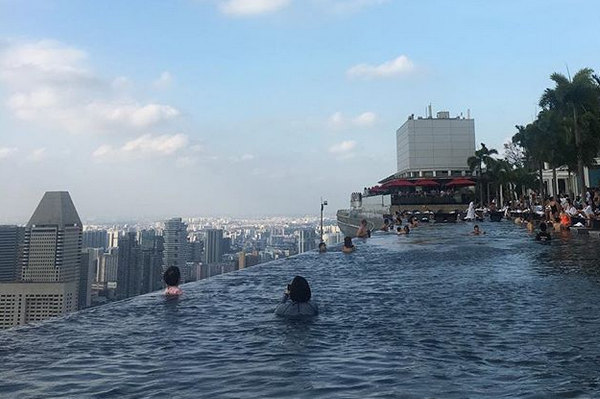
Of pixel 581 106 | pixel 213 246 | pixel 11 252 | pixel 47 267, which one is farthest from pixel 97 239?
pixel 581 106

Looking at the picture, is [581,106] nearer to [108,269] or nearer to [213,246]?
[213,246]

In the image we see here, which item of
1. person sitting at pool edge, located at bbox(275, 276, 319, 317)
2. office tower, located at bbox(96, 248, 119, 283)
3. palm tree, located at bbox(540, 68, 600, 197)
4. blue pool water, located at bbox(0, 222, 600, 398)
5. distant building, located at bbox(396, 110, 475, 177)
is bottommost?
office tower, located at bbox(96, 248, 119, 283)

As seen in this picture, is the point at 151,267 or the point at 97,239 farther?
the point at 97,239

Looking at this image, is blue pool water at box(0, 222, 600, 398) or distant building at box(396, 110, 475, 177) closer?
blue pool water at box(0, 222, 600, 398)

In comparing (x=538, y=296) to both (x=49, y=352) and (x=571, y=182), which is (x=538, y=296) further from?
(x=571, y=182)

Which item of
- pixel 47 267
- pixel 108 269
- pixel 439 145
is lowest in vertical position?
pixel 108 269

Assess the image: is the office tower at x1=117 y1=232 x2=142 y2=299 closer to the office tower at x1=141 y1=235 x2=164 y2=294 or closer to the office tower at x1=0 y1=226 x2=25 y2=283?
the office tower at x1=141 y1=235 x2=164 y2=294

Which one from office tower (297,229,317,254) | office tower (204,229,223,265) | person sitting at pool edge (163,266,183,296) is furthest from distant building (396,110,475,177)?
person sitting at pool edge (163,266,183,296)

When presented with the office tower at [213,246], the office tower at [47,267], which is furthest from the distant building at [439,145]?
Result: the office tower at [47,267]
